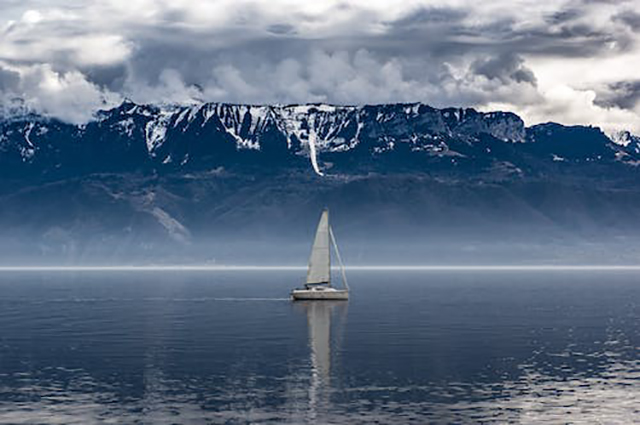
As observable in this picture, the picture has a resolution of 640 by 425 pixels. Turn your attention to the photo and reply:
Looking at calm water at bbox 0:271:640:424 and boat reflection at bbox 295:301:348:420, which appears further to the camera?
boat reflection at bbox 295:301:348:420

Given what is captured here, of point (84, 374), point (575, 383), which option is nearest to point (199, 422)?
point (84, 374)

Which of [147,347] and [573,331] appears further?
[573,331]

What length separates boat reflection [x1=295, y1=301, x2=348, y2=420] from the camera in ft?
312

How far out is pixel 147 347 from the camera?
5413 inches

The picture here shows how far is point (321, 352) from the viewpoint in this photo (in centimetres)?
13138

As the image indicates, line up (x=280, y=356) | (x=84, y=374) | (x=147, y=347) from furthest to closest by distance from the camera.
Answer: (x=147, y=347), (x=280, y=356), (x=84, y=374)

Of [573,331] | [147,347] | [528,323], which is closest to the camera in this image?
[147,347]

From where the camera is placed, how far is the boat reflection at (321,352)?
9504 cm

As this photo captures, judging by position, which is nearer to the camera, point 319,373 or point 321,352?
point 319,373

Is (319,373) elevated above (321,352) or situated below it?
below

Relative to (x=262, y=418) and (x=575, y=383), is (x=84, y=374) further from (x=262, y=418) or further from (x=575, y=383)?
(x=575, y=383)

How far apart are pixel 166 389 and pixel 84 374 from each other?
13917 millimetres

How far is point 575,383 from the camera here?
345 ft

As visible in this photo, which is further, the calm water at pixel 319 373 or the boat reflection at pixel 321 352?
the boat reflection at pixel 321 352
